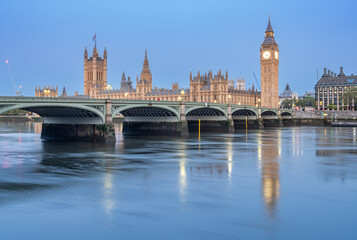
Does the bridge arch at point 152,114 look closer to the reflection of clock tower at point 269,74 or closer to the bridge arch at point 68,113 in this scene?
the bridge arch at point 68,113

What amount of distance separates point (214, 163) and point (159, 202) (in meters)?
14.2

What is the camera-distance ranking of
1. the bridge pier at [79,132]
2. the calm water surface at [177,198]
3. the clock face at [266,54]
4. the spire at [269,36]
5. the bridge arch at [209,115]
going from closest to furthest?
the calm water surface at [177,198] < the bridge pier at [79,132] < the bridge arch at [209,115] < the clock face at [266,54] < the spire at [269,36]

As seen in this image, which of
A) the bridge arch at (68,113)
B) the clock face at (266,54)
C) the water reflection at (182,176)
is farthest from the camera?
the clock face at (266,54)

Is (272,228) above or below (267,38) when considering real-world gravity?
below

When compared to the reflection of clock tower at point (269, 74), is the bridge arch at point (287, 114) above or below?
below

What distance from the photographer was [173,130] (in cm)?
6600

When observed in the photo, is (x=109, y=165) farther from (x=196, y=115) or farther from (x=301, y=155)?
(x=196, y=115)

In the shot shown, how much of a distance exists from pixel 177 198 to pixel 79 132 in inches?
1402

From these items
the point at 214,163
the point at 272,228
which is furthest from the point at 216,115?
the point at 272,228

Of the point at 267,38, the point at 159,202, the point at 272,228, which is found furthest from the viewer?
the point at 267,38

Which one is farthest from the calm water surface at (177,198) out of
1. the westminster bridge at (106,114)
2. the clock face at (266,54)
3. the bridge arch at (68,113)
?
the clock face at (266,54)

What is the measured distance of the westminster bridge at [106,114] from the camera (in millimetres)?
45812

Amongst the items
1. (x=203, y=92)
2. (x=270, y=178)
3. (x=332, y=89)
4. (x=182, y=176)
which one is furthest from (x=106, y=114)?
(x=332, y=89)

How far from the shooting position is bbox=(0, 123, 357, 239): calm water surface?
15.4m
